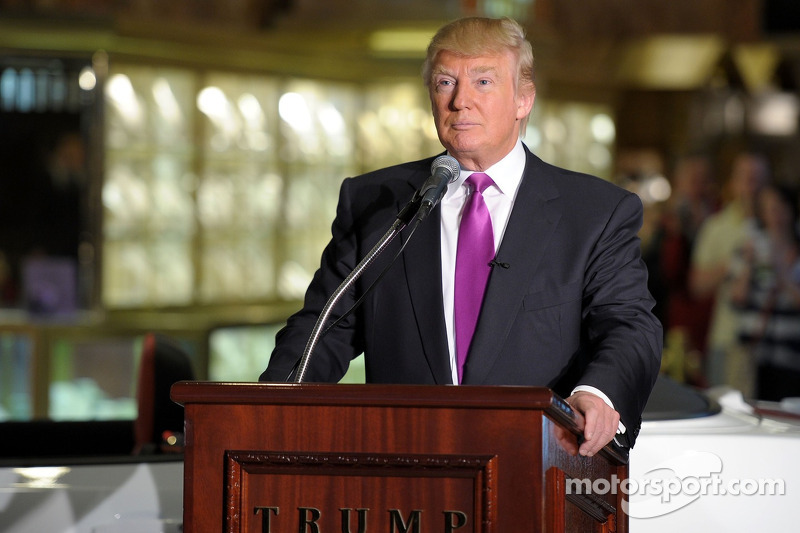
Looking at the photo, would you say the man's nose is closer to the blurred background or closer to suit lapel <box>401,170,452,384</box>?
suit lapel <box>401,170,452,384</box>

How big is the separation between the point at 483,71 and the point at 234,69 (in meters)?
4.83

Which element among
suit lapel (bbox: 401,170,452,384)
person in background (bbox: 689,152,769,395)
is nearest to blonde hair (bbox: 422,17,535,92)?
suit lapel (bbox: 401,170,452,384)

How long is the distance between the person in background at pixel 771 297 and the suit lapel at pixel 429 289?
14.2ft

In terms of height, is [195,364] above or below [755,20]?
below

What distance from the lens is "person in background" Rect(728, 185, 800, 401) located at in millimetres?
5836

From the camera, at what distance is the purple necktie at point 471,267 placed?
1.83m

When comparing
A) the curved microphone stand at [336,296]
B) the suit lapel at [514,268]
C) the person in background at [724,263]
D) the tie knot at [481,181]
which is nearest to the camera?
the curved microphone stand at [336,296]

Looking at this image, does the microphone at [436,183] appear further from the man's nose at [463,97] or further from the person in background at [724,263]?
the person in background at [724,263]

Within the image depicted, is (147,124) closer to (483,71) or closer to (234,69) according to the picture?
(234,69)

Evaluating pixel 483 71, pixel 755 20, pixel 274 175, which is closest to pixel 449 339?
pixel 483 71

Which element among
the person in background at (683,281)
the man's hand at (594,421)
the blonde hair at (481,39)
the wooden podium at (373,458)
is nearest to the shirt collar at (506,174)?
the blonde hair at (481,39)

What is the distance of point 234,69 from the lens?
6.44 metres

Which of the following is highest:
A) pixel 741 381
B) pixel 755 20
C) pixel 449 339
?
pixel 755 20

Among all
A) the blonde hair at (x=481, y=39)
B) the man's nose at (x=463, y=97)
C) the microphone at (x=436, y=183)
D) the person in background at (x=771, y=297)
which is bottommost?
the person in background at (x=771, y=297)
